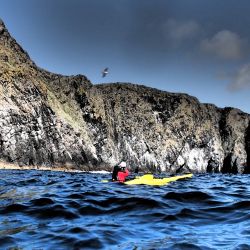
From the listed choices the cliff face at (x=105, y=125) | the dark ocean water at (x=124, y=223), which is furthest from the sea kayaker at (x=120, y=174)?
the cliff face at (x=105, y=125)

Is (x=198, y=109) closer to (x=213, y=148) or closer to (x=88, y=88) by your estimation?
(x=213, y=148)

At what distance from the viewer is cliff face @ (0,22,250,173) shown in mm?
86500

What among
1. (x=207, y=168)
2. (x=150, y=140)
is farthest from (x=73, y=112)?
(x=207, y=168)

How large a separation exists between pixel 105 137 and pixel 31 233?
347ft

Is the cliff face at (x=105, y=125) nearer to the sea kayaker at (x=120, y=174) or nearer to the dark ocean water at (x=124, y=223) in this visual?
the sea kayaker at (x=120, y=174)

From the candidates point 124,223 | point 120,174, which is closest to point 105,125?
point 120,174

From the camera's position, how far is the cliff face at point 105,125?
86.5 metres

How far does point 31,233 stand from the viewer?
7398 millimetres

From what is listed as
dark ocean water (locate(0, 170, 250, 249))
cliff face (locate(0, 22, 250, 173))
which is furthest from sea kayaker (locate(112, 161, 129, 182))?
cliff face (locate(0, 22, 250, 173))

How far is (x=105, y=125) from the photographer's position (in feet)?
381

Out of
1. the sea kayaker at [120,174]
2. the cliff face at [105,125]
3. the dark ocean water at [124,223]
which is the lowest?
the dark ocean water at [124,223]

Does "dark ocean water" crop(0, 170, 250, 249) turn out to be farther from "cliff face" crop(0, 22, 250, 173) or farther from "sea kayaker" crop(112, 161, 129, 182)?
"cliff face" crop(0, 22, 250, 173)

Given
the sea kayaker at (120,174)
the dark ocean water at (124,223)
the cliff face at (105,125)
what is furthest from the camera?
the cliff face at (105,125)

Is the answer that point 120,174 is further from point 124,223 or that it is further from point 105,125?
point 105,125
